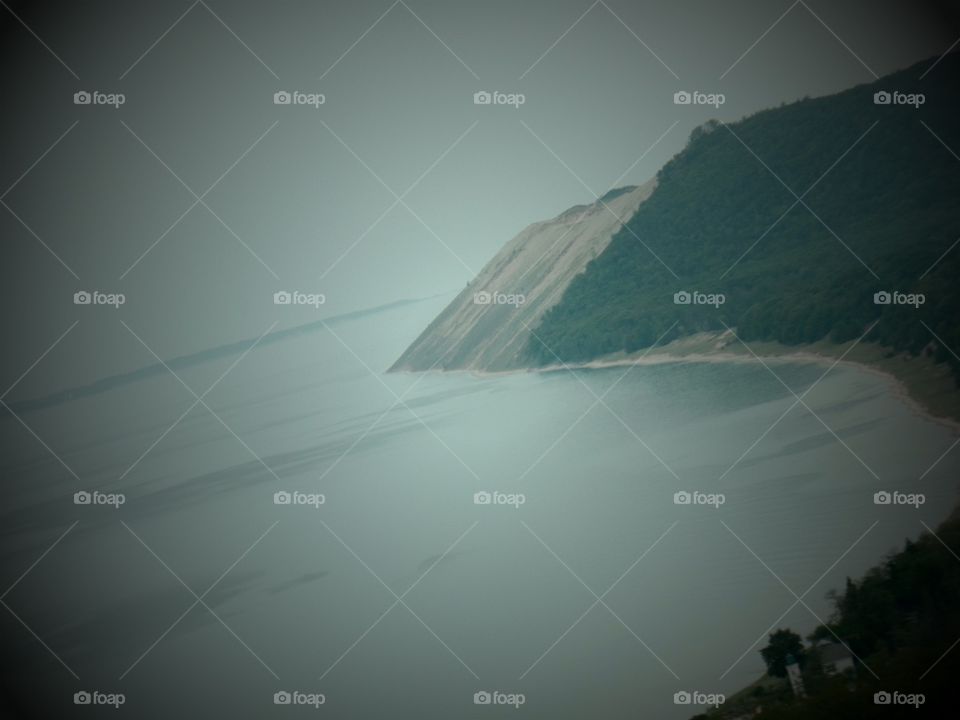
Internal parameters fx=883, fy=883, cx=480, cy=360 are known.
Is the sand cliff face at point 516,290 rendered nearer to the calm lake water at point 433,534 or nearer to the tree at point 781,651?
the calm lake water at point 433,534

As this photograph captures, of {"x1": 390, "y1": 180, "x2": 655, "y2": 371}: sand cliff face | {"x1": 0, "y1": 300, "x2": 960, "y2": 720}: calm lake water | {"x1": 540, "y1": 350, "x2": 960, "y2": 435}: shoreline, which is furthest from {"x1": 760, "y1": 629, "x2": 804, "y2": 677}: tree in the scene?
{"x1": 390, "y1": 180, "x2": 655, "y2": 371}: sand cliff face

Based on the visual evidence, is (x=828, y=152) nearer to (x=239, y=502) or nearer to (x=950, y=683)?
(x=950, y=683)

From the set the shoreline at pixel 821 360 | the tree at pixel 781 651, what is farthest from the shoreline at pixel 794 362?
the tree at pixel 781 651

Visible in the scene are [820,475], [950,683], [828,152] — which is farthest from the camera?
[828,152]

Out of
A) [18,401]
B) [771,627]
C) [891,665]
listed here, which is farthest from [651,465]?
[18,401]

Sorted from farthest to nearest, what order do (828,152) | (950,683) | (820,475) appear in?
(828,152) < (820,475) < (950,683)

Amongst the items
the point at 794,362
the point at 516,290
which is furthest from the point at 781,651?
the point at 516,290
